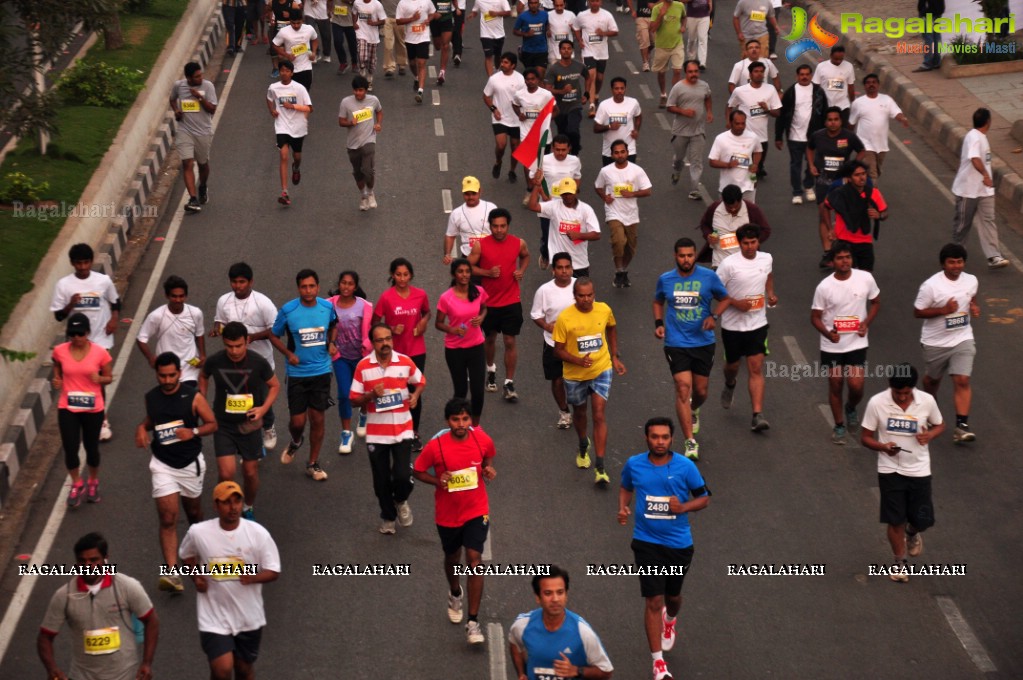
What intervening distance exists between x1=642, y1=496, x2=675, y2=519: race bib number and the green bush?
15532mm

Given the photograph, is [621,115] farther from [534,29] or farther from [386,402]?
[386,402]

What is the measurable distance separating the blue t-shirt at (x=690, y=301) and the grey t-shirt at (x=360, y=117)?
23.2 ft

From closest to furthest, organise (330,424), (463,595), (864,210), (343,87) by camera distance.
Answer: (463,595) < (330,424) < (864,210) < (343,87)

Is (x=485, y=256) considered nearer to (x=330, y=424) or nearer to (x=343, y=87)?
(x=330, y=424)

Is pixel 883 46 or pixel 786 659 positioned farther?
pixel 883 46

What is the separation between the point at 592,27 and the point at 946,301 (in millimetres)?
11122

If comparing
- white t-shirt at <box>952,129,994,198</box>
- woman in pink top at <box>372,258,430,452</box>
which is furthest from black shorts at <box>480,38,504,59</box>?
woman in pink top at <box>372,258,430,452</box>

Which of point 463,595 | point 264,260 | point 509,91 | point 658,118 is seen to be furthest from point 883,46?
point 463,595

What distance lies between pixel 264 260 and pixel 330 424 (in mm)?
4379

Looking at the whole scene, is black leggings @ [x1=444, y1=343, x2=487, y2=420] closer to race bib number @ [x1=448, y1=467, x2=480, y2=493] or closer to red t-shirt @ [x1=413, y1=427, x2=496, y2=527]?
red t-shirt @ [x1=413, y1=427, x2=496, y2=527]

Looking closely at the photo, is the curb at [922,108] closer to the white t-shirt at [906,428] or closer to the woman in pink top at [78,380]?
the white t-shirt at [906,428]

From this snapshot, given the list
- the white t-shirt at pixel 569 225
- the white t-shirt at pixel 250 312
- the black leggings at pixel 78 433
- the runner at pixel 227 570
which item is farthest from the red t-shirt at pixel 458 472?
the white t-shirt at pixel 569 225

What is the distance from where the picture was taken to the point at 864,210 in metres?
16.0

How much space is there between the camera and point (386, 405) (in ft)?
39.3
